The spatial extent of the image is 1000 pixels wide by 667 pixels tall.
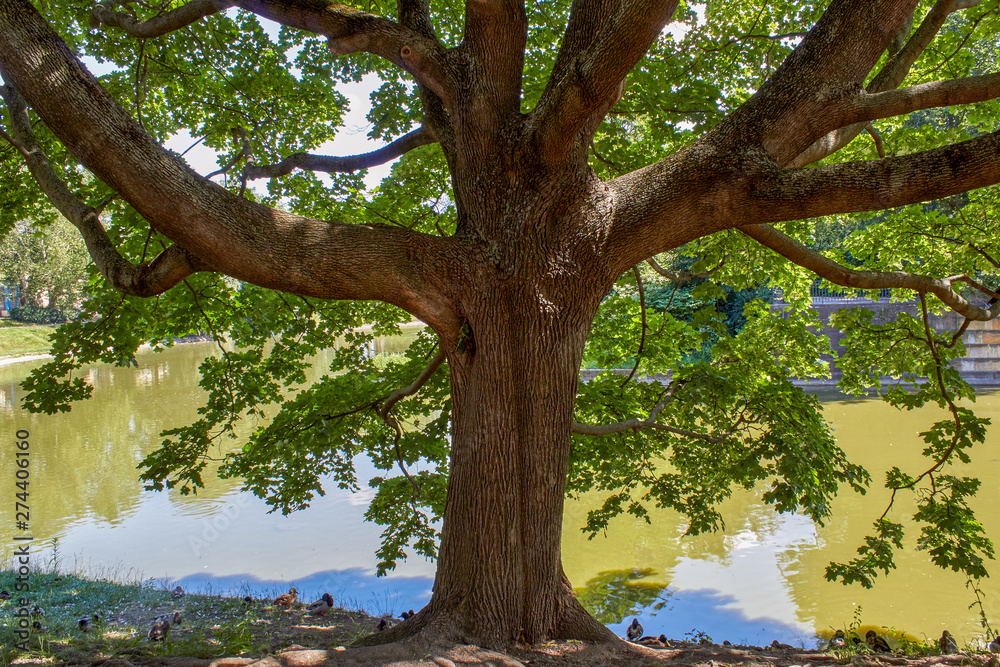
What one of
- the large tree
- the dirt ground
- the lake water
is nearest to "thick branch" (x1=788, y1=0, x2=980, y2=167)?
the large tree

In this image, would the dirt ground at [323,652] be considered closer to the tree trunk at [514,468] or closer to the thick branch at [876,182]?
the tree trunk at [514,468]

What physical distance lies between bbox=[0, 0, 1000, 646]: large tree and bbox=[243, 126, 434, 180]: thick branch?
3cm

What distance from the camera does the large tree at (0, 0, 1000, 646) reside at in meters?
3.14

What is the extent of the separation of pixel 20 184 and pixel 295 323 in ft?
10.1

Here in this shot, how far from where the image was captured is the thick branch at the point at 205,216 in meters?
2.84

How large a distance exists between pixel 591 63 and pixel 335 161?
262 centimetres

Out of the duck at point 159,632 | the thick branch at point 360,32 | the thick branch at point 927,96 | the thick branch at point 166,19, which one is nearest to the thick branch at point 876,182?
the thick branch at point 927,96

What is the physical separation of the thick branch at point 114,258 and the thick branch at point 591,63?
1927mm

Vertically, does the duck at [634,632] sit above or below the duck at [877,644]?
below

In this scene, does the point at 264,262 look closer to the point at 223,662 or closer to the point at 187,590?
the point at 223,662

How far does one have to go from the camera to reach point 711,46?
6551mm

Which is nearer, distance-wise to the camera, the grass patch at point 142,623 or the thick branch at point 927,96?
the thick branch at point 927,96

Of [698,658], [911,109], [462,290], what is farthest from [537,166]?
[698,658]

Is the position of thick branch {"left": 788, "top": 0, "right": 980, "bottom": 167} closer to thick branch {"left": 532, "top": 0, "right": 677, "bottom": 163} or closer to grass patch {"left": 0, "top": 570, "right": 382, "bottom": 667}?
thick branch {"left": 532, "top": 0, "right": 677, "bottom": 163}
